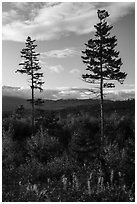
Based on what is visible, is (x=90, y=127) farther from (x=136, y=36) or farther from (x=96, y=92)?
(x=136, y=36)

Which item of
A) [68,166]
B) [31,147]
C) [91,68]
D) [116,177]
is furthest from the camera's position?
[91,68]

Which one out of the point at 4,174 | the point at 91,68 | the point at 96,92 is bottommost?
the point at 4,174

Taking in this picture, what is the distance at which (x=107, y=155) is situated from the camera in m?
21.1

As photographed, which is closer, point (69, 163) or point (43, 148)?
point (69, 163)

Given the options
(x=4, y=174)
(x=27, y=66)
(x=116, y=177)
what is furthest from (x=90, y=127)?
(x=116, y=177)

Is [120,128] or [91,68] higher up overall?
[91,68]

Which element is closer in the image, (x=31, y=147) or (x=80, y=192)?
(x=80, y=192)

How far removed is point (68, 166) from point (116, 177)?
4.50m

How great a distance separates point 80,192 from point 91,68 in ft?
60.6

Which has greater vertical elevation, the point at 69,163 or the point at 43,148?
the point at 43,148

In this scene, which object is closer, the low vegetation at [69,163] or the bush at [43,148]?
the low vegetation at [69,163]

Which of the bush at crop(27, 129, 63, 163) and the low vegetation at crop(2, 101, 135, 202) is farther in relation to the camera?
the bush at crop(27, 129, 63, 163)

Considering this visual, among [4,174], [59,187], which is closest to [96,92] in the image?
[4,174]

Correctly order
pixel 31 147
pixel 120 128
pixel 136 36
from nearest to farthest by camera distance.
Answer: pixel 136 36
pixel 31 147
pixel 120 128
